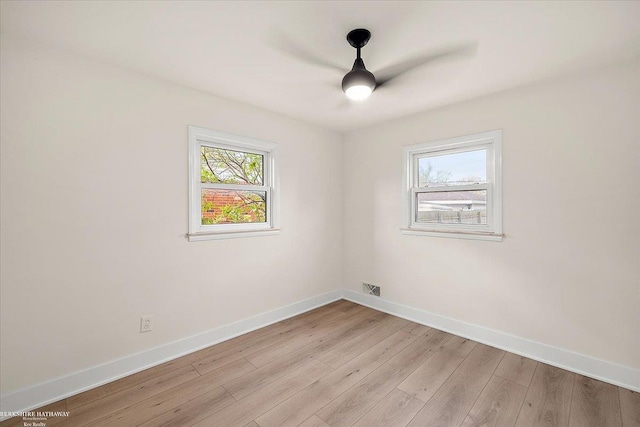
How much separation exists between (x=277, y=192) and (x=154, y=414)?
85.0 inches

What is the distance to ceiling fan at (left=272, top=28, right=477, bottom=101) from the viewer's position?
1730 mm

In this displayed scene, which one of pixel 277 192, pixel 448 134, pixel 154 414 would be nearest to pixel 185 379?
pixel 154 414

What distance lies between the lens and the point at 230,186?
2.80 metres

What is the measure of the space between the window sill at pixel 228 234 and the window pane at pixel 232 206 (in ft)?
0.50

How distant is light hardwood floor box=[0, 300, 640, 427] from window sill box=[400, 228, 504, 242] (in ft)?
3.38

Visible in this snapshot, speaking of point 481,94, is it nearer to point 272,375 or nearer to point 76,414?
point 272,375

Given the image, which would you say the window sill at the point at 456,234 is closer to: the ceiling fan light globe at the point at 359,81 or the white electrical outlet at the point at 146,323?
the ceiling fan light globe at the point at 359,81

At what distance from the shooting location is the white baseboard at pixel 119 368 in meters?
1.75

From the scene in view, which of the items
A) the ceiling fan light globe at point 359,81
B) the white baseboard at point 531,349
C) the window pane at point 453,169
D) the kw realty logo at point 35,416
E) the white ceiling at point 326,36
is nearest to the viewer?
the white ceiling at point 326,36

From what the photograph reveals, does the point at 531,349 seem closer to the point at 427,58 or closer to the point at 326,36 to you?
the point at 427,58

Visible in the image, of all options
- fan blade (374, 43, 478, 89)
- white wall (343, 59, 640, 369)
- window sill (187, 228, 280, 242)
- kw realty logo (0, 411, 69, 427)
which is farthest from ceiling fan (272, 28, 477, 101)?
kw realty logo (0, 411, 69, 427)

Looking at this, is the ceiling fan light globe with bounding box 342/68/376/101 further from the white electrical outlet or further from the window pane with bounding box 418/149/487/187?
the white electrical outlet

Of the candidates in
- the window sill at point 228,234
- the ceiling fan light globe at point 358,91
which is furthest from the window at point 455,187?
the window sill at point 228,234

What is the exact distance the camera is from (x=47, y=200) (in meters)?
1.82
